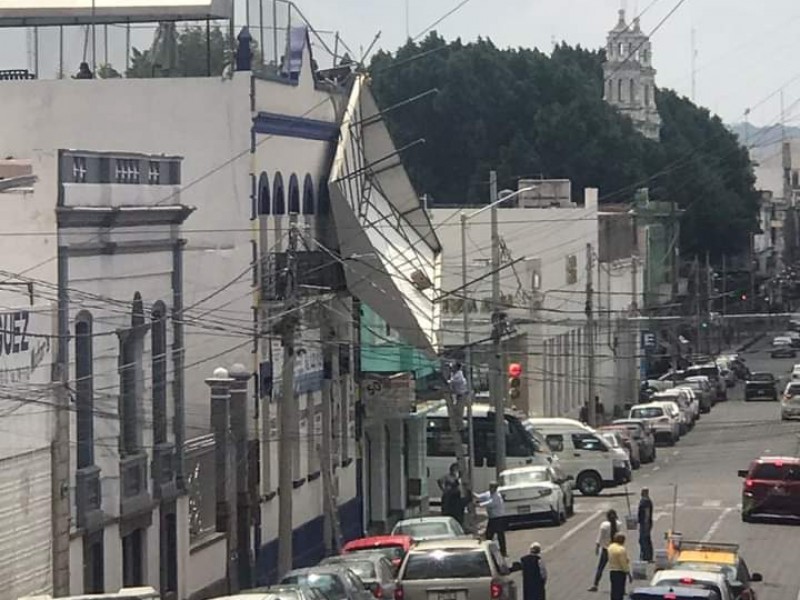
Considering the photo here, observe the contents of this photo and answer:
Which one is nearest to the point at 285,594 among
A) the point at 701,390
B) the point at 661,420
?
the point at 661,420

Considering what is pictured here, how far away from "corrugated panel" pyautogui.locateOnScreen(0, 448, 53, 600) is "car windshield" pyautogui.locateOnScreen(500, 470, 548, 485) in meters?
19.9

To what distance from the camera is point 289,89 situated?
139 ft

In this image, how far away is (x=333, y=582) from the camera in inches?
1069

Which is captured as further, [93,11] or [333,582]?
[93,11]

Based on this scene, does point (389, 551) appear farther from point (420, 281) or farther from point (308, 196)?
point (420, 281)

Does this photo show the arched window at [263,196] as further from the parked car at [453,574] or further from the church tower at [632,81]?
the church tower at [632,81]

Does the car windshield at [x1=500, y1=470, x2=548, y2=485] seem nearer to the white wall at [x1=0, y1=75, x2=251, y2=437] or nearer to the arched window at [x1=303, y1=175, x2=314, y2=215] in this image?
the arched window at [x1=303, y1=175, x2=314, y2=215]

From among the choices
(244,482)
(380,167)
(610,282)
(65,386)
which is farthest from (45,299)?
(610,282)

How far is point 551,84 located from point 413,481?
6428cm

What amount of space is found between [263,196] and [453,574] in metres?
13.4

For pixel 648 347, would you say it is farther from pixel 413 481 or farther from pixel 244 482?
pixel 244 482

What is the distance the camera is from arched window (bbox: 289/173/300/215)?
42.7m

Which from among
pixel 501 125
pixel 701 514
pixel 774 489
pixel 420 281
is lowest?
pixel 701 514

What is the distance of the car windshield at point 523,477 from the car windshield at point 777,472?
4840 millimetres
